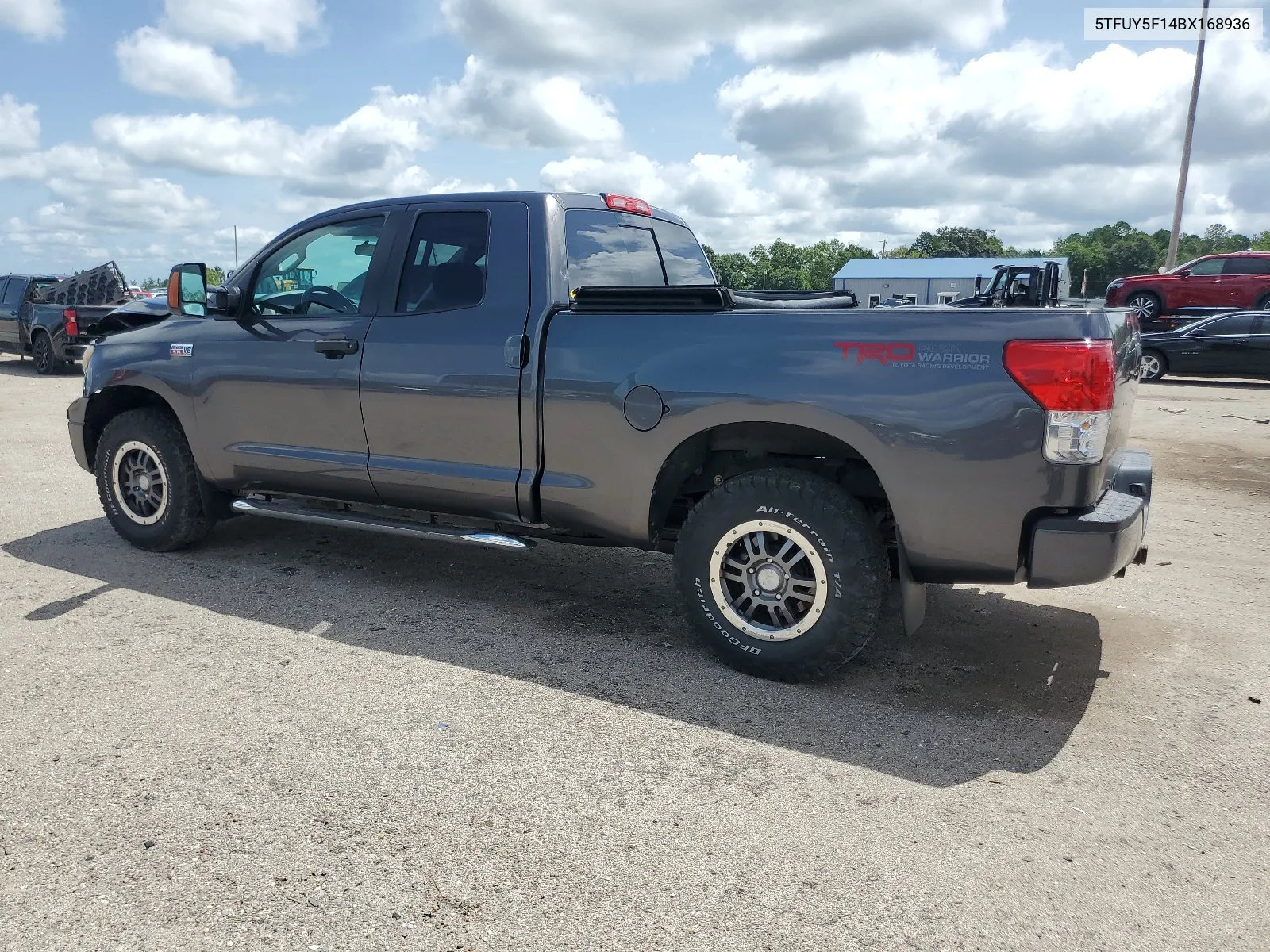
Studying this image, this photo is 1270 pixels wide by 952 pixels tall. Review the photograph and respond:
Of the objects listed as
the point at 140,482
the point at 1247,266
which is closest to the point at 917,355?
the point at 140,482

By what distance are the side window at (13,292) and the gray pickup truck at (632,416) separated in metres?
14.9

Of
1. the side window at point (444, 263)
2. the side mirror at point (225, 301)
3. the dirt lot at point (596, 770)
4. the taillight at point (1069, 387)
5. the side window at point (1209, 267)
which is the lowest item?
the dirt lot at point (596, 770)

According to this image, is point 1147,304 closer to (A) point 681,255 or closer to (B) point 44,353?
(A) point 681,255

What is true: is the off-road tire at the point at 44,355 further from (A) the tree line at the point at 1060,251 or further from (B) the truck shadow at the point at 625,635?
(A) the tree line at the point at 1060,251

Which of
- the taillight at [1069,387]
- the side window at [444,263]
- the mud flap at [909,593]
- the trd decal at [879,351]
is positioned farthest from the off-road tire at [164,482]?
the taillight at [1069,387]

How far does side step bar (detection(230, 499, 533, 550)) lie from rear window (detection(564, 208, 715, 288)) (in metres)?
1.23

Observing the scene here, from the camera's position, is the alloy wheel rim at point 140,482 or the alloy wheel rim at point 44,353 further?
the alloy wheel rim at point 44,353

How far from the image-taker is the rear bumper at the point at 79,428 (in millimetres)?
5875

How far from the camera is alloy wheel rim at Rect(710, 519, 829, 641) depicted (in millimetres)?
3785

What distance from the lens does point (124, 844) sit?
2.73 metres

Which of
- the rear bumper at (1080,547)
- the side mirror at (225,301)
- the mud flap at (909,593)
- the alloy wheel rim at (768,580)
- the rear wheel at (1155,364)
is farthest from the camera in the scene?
the rear wheel at (1155,364)

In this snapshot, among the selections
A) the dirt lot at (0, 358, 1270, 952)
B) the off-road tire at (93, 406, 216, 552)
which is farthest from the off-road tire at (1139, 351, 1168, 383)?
the off-road tire at (93, 406, 216, 552)

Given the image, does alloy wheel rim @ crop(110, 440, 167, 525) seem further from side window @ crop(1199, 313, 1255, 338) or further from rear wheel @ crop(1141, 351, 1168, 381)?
side window @ crop(1199, 313, 1255, 338)

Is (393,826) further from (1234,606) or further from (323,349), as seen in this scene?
(1234,606)
